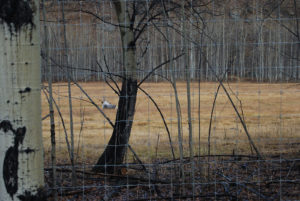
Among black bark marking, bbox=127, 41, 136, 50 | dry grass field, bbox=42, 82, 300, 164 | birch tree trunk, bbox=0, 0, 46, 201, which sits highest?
black bark marking, bbox=127, 41, 136, 50

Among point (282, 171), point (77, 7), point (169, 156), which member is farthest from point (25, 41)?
point (169, 156)

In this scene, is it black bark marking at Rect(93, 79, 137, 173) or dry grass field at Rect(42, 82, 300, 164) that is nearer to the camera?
black bark marking at Rect(93, 79, 137, 173)

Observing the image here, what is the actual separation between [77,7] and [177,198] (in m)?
2.63

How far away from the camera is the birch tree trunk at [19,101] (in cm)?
186

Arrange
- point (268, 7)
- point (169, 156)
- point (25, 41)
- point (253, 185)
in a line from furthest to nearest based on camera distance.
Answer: point (169, 156) → point (268, 7) → point (253, 185) → point (25, 41)

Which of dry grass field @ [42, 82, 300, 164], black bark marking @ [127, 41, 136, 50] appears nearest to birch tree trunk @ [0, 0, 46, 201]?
dry grass field @ [42, 82, 300, 164]

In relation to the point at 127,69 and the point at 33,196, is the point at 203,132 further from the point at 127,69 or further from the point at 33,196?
the point at 33,196

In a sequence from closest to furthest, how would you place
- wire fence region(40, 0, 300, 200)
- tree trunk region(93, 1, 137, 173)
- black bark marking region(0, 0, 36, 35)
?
→ 1. black bark marking region(0, 0, 36, 35)
2. wire fence region(40, 0, 300, 200)
3. tree trunk region(93, 1, 137, 173)

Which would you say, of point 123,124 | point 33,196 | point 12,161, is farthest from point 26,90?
point 123,124

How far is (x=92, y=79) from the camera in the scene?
4.88 metres

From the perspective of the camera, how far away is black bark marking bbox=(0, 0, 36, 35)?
184 cm

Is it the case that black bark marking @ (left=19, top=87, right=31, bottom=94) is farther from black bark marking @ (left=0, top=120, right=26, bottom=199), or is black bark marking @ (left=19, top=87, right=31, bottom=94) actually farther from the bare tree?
the bare tree

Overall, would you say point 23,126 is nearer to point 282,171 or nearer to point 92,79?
point 92,79

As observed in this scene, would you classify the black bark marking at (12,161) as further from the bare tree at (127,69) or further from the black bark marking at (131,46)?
the black bark marking at (131,46)
